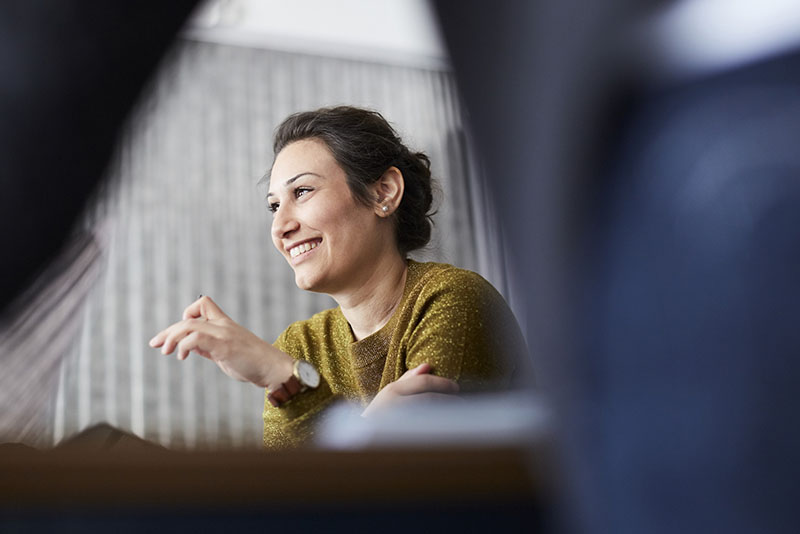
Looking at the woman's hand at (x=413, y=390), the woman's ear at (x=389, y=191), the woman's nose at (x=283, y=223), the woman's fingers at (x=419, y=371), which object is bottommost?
the woman's hand at (x=413, y=390)

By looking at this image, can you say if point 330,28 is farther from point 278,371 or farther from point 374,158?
point 278,371

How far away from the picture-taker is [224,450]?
0.93 feet

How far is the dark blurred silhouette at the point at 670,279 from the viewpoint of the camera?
15 cm

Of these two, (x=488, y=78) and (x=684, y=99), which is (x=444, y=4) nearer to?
(x=488, y=78)

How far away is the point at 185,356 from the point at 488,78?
0.21 metres

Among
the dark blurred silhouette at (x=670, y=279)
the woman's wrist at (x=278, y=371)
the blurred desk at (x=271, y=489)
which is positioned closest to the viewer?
the dark blurred silhouette at (x=670, y=279)

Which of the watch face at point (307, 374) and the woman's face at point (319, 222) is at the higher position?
the woman's face at point (319, 222)

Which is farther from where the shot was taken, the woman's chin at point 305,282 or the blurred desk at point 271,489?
the woman's chin at point 305,282

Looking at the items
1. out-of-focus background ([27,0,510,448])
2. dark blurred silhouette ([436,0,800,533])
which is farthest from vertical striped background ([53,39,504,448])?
dark blurred silhouette ([436,0,800,533])

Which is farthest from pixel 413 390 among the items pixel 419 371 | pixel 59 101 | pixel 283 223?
pixel 59 101

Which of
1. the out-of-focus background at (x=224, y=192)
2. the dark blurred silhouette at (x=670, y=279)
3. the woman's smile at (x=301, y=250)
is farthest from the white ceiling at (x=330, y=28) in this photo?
the dark blurred silhouette at (x=670, y=279)

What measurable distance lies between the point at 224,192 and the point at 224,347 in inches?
3.5

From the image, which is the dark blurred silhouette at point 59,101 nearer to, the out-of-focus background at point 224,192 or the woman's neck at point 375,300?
the out-of-focus background at point 224,192

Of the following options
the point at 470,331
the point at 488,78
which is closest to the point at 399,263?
the point at 470,331
